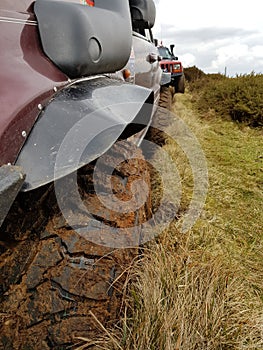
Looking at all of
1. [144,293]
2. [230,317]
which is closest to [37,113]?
[144,293]

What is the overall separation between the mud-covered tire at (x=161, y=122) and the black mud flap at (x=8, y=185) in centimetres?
338

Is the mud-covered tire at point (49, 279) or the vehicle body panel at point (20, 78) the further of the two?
the mud-covered tire at point (49, 279)

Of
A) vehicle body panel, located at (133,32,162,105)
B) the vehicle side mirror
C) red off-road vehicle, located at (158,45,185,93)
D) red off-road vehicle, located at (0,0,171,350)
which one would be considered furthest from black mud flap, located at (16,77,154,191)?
red off-road vehicle, located at (158,45,185,93)

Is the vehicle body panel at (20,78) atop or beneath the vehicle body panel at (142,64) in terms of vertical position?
atop

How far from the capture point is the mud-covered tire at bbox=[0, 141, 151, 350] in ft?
3.29

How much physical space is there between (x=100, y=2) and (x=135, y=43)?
1.62 m

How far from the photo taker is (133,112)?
44.8 inches

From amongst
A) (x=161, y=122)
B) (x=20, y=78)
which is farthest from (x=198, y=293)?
(x=161, y=122)

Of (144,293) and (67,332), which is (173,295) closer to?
(144,293)

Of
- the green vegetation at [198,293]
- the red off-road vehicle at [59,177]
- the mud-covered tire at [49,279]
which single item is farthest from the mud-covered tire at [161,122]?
the mud-covered tire at [49,279]

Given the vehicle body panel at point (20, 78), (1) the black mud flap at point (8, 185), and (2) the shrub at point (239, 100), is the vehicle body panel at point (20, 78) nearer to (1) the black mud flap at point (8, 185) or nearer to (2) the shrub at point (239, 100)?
(1) the black mud flap at point (8, 185)

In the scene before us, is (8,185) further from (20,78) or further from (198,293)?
(198,293)

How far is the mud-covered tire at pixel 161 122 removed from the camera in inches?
168

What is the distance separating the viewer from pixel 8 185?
0.77m
